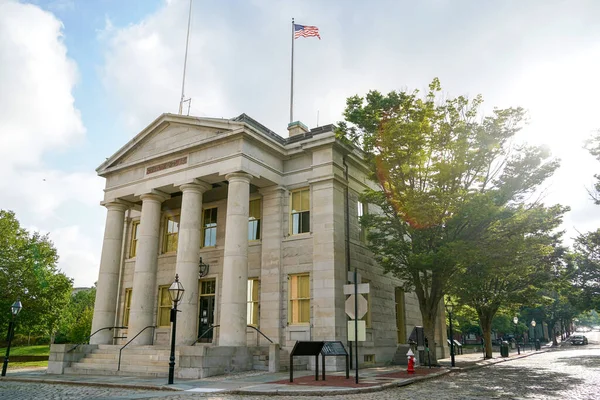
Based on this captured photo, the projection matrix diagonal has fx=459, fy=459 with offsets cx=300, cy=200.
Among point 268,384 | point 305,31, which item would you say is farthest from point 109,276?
point 305,31

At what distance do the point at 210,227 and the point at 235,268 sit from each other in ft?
19.6

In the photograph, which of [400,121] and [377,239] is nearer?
[400,121]

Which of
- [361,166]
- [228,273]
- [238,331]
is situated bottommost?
[238,331]

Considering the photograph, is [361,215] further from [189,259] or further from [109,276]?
[109,276]

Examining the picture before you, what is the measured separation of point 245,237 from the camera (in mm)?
19281

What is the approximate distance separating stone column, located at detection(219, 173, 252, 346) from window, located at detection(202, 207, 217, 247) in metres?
4.82

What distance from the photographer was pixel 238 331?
1809 cm

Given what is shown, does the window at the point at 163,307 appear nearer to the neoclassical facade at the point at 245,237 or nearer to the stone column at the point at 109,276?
the neoclassical facade at the point at 245,237

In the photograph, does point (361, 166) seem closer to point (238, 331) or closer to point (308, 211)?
point (308, 211)

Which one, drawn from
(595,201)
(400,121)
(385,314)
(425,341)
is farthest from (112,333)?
(595,201)

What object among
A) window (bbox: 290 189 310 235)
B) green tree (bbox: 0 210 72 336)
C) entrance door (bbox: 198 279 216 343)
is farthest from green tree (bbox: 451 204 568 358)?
green tree (bbox: 0 210 72 336)

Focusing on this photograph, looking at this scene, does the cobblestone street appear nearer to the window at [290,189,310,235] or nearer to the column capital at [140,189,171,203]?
the window at [290,189,310,235]

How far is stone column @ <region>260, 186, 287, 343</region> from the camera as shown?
65.9ft

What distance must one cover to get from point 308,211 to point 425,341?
7895 millimetres
